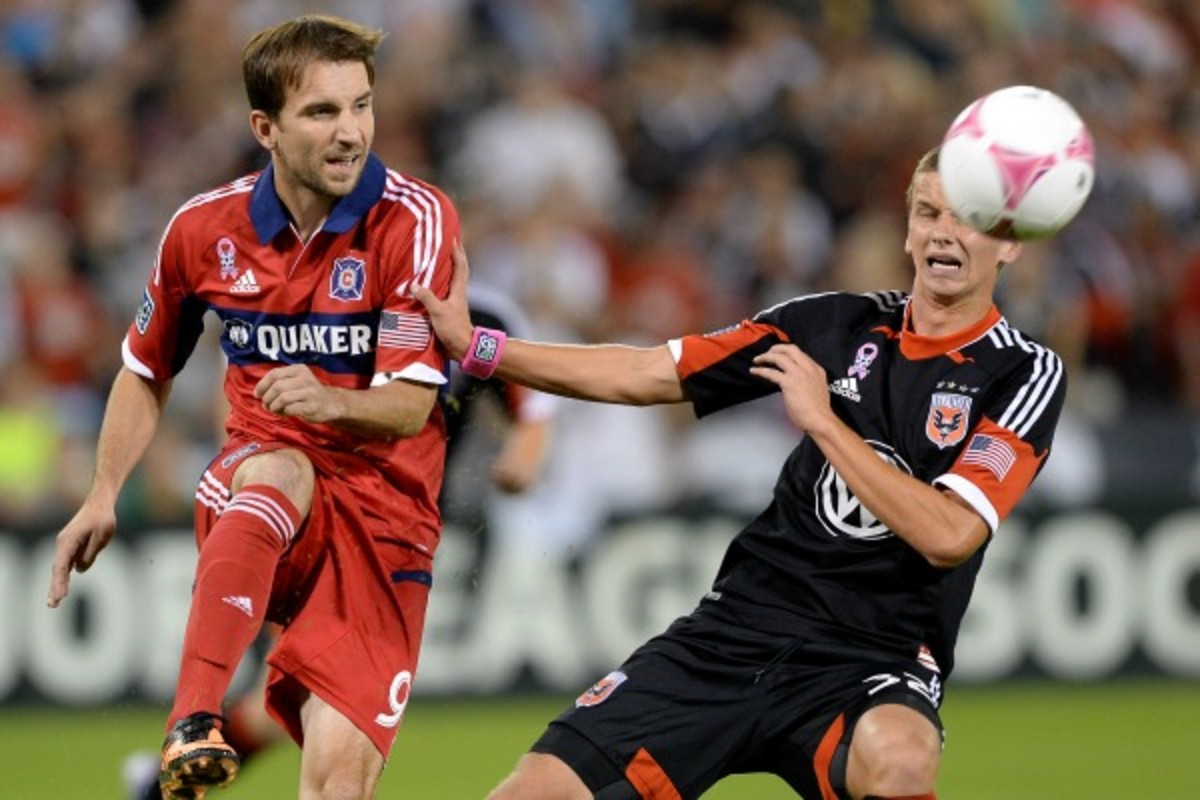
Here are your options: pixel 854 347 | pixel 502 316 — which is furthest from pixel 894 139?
pixel 854 347

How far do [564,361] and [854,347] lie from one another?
79cm

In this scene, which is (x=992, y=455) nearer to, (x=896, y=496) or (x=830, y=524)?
(x=896, y=496)

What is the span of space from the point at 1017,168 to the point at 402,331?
166 centimetres

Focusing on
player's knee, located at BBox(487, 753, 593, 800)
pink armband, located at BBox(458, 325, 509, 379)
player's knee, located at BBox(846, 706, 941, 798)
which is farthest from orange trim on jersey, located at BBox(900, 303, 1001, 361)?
player's knee, located at BBox(487, 753, 593, 800)

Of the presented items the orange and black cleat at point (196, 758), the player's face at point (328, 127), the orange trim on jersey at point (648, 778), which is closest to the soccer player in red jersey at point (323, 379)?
the player's face at point (328, 127)

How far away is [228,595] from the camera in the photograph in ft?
17.7

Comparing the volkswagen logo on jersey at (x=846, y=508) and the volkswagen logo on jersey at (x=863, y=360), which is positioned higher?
the volkswagen logo on jersey at (x=863, y=360)

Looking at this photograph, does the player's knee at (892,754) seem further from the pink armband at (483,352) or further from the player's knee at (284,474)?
the player's knee at (284,474)

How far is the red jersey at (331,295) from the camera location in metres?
5.82

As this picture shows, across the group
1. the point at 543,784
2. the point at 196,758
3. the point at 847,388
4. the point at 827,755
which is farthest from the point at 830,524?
the point at 196,758

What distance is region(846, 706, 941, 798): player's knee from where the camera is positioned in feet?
18.0

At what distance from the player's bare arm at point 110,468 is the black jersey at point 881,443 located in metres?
1.47

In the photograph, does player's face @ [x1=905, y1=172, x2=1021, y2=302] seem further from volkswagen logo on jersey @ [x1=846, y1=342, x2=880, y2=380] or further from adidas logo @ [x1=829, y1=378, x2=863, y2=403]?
adidas logo @ [x1=829, y1=378, x2=863, y2=403]

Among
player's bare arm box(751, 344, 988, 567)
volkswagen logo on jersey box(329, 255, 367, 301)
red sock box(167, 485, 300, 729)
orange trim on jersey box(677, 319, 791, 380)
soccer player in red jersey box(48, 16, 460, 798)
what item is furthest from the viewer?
orange trim on jersey box(677, 319, 791, 380)
